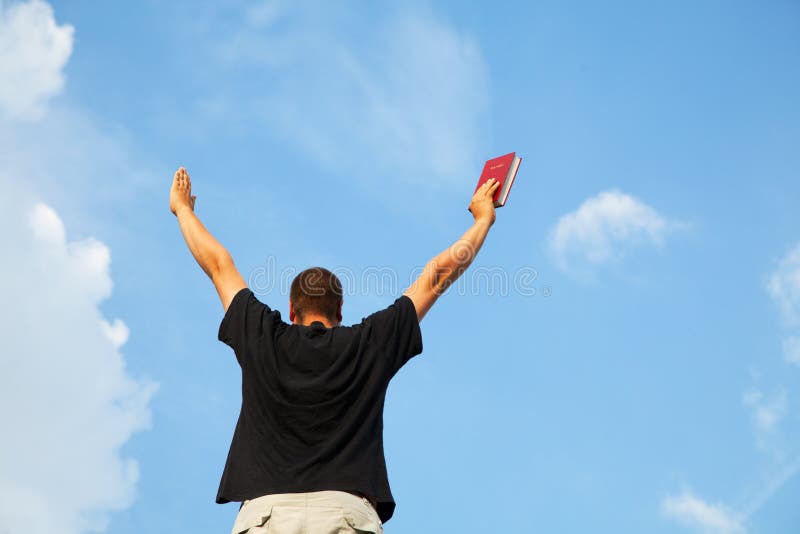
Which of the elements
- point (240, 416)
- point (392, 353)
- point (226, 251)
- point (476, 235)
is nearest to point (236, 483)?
point (240, 416)

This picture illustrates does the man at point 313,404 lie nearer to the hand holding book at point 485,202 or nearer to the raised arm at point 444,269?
the raised arm at point 444,269

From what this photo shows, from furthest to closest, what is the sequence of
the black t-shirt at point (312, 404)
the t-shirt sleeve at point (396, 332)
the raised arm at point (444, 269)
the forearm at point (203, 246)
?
the forearm at point (203, 246) → the raised arm at point (444, 269) → the t-shirt sleeve at point (396, 332) → the black t-shirt at point (312, 404)

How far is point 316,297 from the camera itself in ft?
18.7

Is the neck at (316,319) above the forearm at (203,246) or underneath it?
underneath

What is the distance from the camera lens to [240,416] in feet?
18.1

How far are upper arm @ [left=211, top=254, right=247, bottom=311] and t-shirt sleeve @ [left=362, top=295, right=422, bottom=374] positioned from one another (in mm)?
874

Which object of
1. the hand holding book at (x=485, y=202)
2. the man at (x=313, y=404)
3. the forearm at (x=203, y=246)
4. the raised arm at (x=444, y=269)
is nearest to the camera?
the man at (x=313, y=404)

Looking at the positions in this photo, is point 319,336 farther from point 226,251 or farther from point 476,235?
point 476,235

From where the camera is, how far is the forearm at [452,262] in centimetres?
601

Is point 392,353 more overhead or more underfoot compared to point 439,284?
more underfoot

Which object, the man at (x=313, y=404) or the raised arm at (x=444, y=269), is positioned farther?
the raised arm at (x=444, y=269)

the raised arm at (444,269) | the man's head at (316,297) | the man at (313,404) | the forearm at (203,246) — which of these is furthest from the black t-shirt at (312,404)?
the forearm at (203,246)

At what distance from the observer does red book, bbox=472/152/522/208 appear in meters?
6.91

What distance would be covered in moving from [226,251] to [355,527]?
2.09 meters
